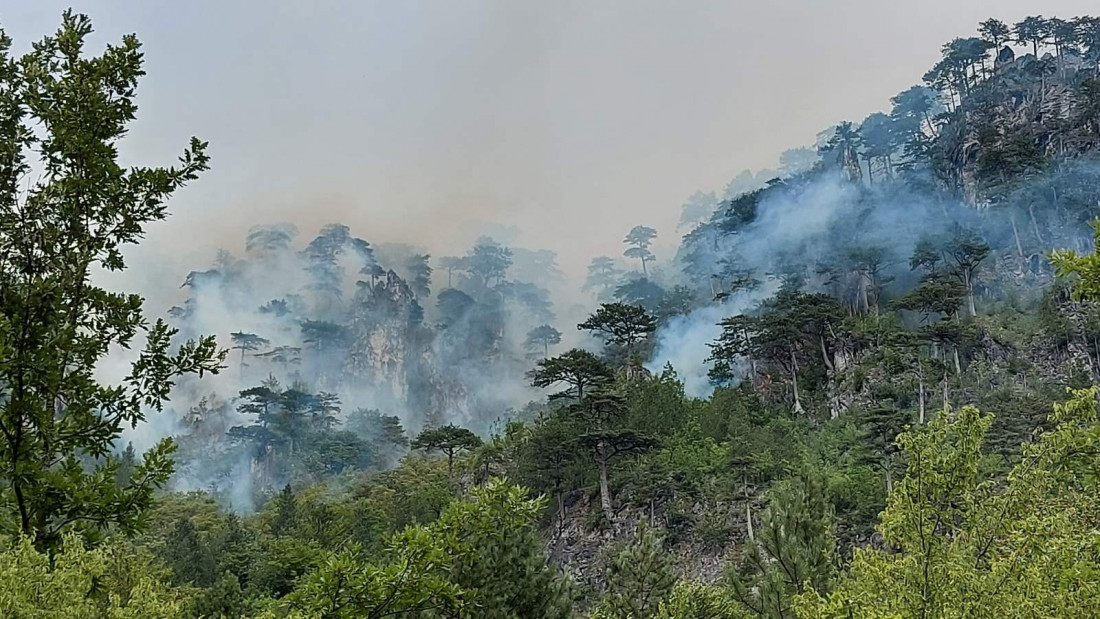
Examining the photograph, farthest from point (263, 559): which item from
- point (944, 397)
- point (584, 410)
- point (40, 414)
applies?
point (944, 397)

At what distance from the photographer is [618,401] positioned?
24281mm

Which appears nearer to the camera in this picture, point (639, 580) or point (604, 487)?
point (639, 580)

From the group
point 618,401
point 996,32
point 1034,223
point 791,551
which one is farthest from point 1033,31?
point 791,551

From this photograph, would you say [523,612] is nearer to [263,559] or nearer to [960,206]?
[263,559]

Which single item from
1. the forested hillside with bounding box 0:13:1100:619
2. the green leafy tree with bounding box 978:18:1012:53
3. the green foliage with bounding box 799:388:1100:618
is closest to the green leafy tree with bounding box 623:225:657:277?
the forested hillside with bounding box 0:13:1100:619

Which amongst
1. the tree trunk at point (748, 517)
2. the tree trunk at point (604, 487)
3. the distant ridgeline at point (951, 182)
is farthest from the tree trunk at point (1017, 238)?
the tree trunk at point (604, 487)

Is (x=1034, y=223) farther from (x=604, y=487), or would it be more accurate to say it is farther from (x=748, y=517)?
(x=604, y=487)

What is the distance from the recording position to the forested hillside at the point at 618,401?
3.29 metres

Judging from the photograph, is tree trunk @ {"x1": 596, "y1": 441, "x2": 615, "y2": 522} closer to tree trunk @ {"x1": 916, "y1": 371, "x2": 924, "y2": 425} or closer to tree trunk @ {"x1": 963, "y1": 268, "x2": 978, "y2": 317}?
tree trunk @ {"x1": 916, "y1": 371, "x2": 924, "y2": 425}

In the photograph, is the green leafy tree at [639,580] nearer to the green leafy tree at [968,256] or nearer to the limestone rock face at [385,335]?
the green leafy tree at [968,256]

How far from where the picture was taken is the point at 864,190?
46.0 m

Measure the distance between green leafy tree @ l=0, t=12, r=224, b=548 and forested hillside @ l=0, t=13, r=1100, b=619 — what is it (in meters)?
0.01

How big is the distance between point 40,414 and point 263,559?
1800 centimetres

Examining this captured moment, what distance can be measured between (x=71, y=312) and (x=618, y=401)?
21.7m
